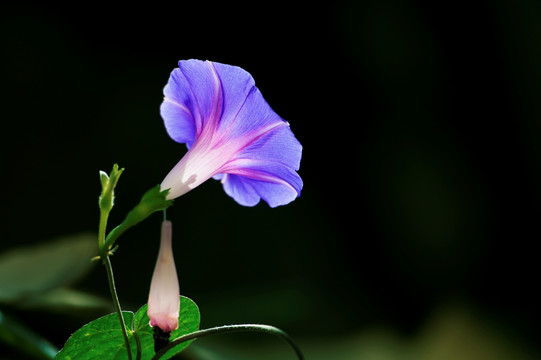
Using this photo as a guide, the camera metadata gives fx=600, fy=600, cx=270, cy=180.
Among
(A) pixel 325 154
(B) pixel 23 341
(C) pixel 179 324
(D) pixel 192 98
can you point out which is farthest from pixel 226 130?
(A) pixel 325 154

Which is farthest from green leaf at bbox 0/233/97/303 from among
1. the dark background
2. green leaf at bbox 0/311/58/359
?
the dark background

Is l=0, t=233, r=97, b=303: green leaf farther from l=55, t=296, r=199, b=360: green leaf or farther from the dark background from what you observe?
the dark background

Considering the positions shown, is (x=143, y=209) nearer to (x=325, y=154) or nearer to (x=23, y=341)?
(x=23, y=341)

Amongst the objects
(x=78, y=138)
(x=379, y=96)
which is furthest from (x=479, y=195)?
(x=78, y=138)

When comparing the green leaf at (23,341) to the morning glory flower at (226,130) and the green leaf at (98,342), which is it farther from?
the morning glory flower at (226,130)

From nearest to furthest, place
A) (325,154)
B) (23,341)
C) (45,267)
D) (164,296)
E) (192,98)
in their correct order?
(164,296)
(192,98)
(23,341)
(45,267)
(325,154)

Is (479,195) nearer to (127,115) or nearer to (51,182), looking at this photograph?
(127,115)
